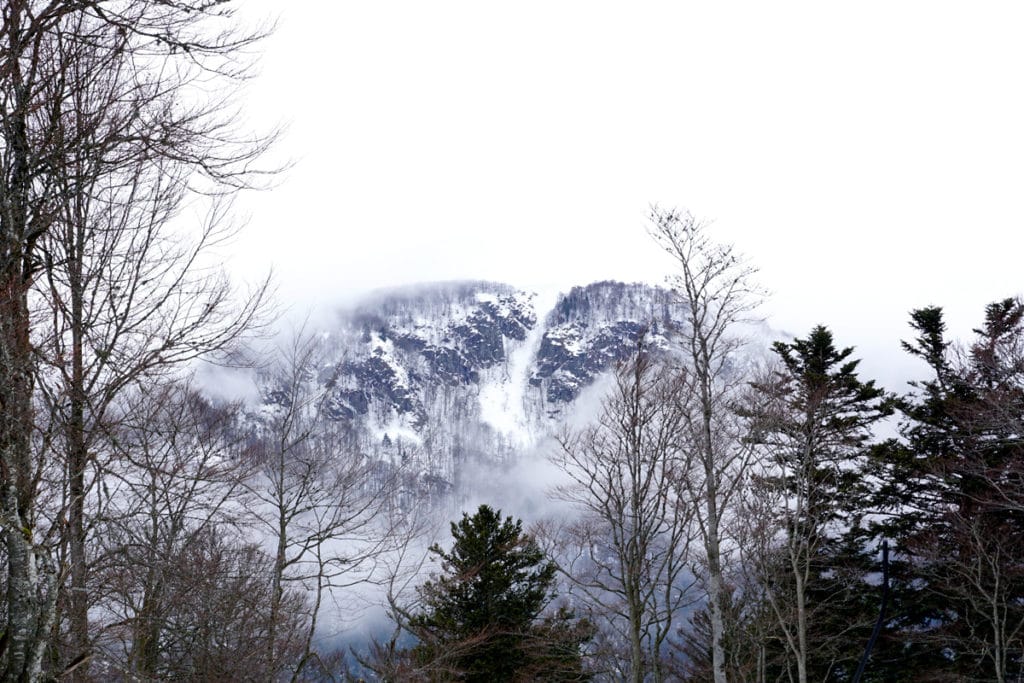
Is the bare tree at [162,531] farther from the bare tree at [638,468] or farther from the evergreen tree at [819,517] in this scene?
the evergreen tree at [819,517]

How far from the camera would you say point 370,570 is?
14625mm

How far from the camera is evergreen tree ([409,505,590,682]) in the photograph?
61.1 ft

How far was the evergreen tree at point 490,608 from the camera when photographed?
733 inches

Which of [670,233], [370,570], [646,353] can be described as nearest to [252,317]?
[646,353]

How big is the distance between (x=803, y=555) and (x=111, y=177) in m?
19.1

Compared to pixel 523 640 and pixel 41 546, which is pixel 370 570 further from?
pixel 41 546

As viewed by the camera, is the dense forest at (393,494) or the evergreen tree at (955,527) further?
the evergreen tree at (955,527)

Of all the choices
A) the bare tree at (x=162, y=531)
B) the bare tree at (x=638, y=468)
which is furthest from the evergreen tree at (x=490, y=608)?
the bare tree at (x=638, y=468)

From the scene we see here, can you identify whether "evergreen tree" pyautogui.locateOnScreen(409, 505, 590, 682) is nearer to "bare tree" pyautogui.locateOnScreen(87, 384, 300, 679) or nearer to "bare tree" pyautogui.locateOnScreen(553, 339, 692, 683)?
"bare tree" pyautogui.locateOnScreen(87, 384, 300, 679)

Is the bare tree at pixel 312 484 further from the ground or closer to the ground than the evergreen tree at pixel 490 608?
further from the ground

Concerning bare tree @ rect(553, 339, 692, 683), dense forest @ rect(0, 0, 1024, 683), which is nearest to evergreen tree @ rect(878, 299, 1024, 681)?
dense forest @ rect(0, 0, 1024, 683)

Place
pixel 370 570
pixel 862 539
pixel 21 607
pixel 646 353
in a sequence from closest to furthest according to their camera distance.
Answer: pixel 21 607 → pixel 646 353 → pixel 370 570 → pixel 862 539

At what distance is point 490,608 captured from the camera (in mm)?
19969

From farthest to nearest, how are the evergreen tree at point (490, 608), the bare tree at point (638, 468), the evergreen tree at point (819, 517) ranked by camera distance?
the evergreen tree at point (490, 608), the evergreen tree at point (819, 517), the bare tree at point (638, 468)
